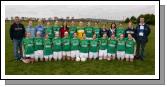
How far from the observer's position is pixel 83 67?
85.4ft

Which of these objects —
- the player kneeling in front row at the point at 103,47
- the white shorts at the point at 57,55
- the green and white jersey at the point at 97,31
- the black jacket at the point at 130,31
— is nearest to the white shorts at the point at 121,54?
the player kneeling in front row at the point at 103,47

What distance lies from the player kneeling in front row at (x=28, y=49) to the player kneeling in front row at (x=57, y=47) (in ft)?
2.08

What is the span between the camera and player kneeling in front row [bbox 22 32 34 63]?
2625 cm

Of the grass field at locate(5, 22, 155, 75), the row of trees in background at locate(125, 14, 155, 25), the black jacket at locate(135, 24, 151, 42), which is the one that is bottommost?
the grass field at locate(5, 22, 155, 75)

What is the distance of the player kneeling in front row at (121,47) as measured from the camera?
2634cm

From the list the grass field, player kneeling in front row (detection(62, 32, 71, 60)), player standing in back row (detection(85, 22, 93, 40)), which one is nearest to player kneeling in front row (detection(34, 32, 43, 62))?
the grass field

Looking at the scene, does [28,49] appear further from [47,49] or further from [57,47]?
[57,47]

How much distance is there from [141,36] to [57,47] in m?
2.45

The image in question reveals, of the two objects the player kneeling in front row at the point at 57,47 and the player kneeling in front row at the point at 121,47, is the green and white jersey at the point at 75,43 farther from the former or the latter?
the player kneeling in front row at the point at 121,47

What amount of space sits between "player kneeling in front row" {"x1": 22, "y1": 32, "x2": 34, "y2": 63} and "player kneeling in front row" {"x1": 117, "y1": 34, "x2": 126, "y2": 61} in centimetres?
249

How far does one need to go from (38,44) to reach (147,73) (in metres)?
3.25

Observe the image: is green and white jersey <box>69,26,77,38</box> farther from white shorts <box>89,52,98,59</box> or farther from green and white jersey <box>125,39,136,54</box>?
green and white jersey <box>125,39,136,54</box>

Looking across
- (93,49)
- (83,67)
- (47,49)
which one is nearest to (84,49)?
(93,49)

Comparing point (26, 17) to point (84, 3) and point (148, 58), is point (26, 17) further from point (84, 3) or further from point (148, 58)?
point (148, 58)
